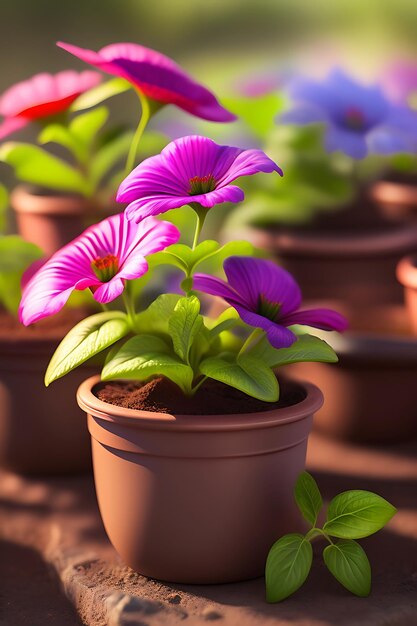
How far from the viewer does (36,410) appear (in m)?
1.70

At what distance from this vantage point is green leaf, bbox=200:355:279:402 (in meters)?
1.33

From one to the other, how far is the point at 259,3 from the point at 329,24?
327 millimetres

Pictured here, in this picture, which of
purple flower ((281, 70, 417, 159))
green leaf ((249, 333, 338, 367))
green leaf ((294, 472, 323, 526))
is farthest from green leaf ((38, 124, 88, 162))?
green leaf ((294, 472, 323, 526))

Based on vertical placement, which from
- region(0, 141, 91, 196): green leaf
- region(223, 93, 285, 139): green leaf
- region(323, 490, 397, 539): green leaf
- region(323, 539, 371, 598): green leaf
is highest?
region(223, 93, 285, 139): green leaf

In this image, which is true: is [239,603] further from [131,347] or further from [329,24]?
[329,24]

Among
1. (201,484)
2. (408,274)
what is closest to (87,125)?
(408,274)

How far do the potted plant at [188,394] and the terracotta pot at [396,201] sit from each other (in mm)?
913

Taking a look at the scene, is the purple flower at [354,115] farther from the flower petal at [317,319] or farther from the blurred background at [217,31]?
the blurred background at [217,31]

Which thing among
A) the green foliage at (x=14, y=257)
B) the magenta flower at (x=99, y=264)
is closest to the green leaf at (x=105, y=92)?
the green foliage at (x=14, y=257)

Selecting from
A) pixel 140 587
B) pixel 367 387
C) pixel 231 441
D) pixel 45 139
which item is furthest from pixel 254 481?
pixel 45 139

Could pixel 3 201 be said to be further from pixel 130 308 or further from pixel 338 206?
pixel 338 206

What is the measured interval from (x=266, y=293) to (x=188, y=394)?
171 millimetres

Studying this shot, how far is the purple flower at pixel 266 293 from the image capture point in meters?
1.40

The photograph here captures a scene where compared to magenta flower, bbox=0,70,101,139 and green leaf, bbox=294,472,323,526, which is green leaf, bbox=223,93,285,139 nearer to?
magenta flower, bbox=0,70,101,139
